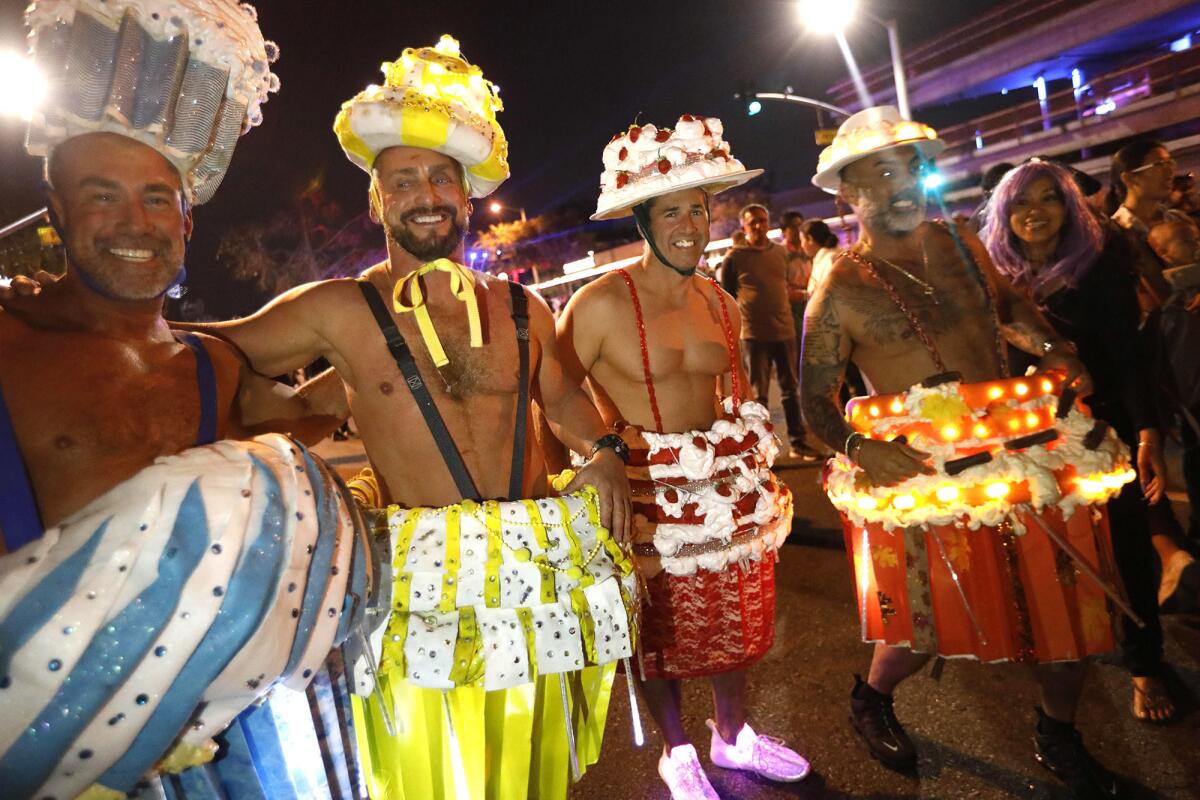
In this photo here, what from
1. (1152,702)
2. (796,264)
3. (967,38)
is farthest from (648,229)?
(967,38)

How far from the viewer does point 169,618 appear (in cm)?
123

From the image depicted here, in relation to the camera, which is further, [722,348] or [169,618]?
[722,348]

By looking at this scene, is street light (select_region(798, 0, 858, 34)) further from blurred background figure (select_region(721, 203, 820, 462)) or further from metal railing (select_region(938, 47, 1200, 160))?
blurred background figure (select_region(721, 203, 820, 462))

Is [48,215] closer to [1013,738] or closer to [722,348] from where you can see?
[722,348]

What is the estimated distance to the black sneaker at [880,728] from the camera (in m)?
2.75

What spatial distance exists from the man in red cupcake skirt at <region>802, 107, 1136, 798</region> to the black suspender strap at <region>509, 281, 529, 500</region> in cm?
126

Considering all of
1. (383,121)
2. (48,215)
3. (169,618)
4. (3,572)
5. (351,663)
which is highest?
(383,121)

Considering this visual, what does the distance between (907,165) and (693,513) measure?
1.74 meters

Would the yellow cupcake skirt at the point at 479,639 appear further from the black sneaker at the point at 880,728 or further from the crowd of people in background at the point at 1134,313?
the crowd of people in background at the point at 1134,313

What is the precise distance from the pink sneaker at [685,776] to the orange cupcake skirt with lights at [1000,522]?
0.90 m

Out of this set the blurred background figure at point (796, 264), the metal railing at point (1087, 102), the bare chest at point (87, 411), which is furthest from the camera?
the metal railing at point (1087, 102)

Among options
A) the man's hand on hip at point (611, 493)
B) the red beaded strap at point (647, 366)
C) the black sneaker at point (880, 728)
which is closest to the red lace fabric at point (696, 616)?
the red beaded strap at point (647, 366)

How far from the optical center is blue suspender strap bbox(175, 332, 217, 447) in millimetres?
1738

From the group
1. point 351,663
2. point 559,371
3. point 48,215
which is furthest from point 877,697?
point 48,215
